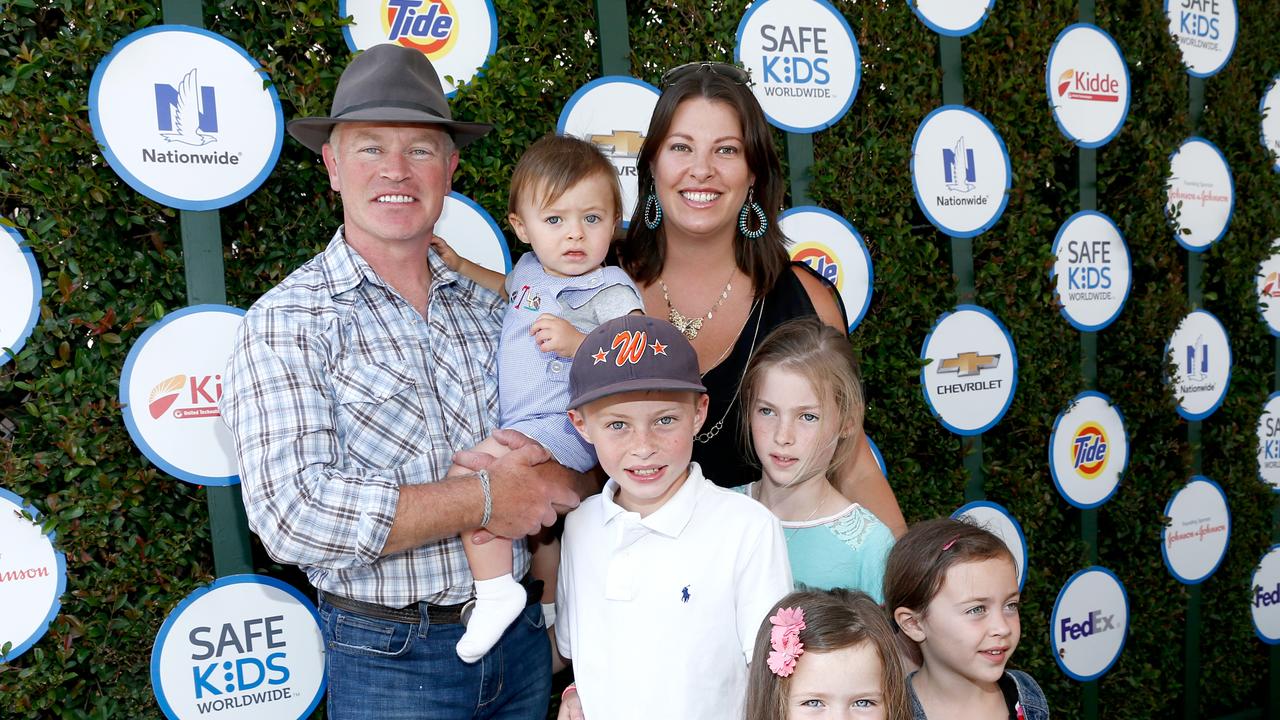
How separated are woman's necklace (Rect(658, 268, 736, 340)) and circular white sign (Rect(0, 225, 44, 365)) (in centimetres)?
155

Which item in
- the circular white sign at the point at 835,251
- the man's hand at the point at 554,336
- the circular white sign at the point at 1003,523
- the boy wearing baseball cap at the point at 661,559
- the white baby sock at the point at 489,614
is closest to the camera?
the boy wearing baseball cap at the point at 661,559

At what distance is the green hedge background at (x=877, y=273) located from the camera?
88.0 inches

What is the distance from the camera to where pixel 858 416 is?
2.12m

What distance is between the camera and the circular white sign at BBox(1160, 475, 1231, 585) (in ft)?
13.7

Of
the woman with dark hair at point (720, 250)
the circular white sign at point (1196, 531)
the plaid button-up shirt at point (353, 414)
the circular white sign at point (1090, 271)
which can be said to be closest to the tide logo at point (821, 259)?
the woman with dark hair at point (720, 250)

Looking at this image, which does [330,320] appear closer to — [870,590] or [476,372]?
[476,372]

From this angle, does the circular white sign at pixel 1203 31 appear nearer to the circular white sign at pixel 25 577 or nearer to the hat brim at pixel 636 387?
the hat brim at pixel 636 387

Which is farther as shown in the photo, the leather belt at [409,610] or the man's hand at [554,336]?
the man's hand at [554,336]

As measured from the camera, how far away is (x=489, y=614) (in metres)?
1.86

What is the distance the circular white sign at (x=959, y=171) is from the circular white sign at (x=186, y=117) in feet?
7.59

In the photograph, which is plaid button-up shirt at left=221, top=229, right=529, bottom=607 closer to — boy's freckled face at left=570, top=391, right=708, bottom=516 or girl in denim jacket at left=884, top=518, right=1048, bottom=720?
boy's freckled face at left=570, top=391, right=708, bottom=516

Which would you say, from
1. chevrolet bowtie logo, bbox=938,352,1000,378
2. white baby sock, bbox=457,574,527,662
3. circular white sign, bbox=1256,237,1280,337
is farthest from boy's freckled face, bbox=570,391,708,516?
circular white sign, bbox=1256,237,1280,337

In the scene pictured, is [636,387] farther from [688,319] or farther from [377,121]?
[377,121]

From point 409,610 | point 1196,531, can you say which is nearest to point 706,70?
point 409,610
